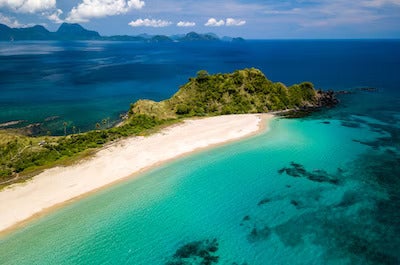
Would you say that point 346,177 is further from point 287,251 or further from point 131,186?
point 131,186

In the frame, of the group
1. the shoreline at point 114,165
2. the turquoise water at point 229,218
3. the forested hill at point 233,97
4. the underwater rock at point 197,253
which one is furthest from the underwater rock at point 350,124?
the underwater rock at point 197,253

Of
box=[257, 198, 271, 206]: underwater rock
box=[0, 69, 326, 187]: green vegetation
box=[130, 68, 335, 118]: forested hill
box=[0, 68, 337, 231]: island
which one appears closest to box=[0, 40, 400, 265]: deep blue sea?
box=[257, 198, 271, 206]: underwater rock

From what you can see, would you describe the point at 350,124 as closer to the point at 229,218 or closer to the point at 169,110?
the point at 169,110

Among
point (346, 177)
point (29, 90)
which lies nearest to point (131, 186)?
point (346, 177)

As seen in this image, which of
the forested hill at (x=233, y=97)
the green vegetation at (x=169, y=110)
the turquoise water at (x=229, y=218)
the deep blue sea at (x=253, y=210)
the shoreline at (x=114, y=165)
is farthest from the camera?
the forested hill at (x=233, y=97)

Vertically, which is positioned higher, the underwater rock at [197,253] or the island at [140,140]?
A: the island at [140,140]

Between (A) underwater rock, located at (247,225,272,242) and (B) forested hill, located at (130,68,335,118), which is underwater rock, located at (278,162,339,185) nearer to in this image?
(A) underwater rock, located at (247,225,272,242)

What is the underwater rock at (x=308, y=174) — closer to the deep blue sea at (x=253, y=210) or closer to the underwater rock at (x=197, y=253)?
the deep blue sea at (x=253, y=210)
